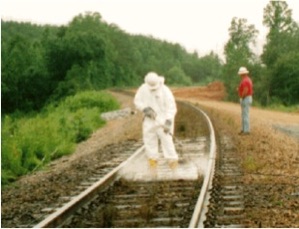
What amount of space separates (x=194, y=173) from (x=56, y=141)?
694cm

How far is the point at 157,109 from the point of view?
1032cm

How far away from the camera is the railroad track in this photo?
6973 millimetres

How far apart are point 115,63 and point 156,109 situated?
243 feet

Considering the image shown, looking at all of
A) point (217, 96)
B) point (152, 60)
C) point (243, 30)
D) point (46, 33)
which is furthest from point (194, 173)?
point (152, 60)

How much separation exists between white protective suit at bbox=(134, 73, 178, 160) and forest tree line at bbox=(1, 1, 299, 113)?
27197 millimetres

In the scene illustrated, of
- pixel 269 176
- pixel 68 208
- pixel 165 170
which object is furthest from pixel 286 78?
pixel 68 208

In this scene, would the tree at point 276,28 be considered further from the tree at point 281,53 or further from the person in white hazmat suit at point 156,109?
the person in white hazmat suit at point 156,109

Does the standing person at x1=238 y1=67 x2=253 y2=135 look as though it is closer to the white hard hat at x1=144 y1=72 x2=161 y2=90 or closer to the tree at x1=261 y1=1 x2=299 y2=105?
the white hard hat at x1=144 y1=72 x2=161 y2=90

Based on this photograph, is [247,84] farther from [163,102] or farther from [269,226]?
[269,226]

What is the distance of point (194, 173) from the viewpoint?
10281mm

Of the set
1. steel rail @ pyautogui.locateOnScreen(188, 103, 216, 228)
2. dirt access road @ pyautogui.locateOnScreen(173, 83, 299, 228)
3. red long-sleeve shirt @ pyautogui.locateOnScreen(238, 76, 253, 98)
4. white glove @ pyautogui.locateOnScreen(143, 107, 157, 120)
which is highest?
red long-sleeve shirt @ pyautogui.locateOnScreen(238, 76, 253, 98)

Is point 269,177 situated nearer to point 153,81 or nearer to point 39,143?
point 153,81

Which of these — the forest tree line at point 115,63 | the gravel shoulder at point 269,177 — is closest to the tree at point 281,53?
the forest tree line at point 115,63

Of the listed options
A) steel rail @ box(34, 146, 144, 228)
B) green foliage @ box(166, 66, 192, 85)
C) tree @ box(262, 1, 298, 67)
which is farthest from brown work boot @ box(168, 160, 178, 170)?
green foliage @ box(166, 66, 192, 85)
